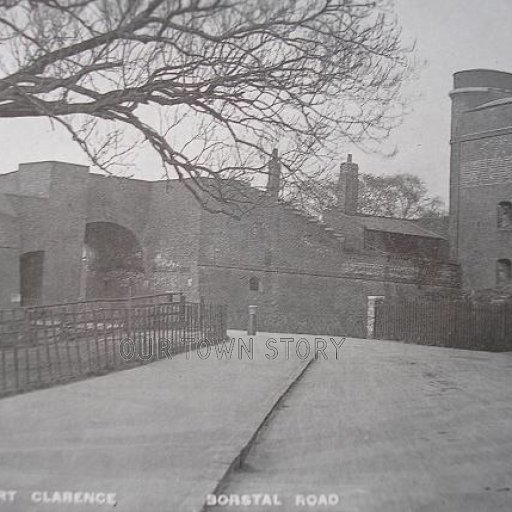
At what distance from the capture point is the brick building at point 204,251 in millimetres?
23734

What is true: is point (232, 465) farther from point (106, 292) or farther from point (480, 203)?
point (480, 203)

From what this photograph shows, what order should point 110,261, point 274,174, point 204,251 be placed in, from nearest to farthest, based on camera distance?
1. point 274,174
2. point 110,261
3. point 204,251

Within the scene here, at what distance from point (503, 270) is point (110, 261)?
1797 cm

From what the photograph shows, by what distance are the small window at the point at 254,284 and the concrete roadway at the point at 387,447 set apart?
62.0ft

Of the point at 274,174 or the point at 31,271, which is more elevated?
the point at 274,174

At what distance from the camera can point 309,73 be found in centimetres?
1194

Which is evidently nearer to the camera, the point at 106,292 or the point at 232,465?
the point at 232,465

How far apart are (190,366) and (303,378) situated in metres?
1.97

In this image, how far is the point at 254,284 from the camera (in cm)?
3241

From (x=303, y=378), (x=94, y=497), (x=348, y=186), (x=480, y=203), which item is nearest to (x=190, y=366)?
(x=303, y=378)

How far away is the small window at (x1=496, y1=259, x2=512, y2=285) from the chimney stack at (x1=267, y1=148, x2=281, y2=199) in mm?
20289

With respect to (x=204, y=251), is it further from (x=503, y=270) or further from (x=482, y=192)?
(x=503, y=270)

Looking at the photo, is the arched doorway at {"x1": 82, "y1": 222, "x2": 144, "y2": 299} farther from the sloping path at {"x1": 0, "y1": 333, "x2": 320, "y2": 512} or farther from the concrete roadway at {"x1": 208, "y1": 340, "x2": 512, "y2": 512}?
the sloping path at {"x1": 0, "y1": 333, "x2": 320, "y2": 512}

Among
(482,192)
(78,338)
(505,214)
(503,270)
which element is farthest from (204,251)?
(78,338)
